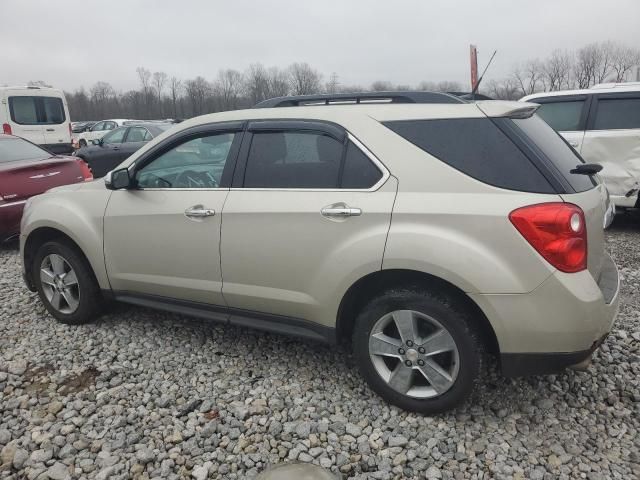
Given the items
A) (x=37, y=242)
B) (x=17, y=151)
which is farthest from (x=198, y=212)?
(x=17, y=151)

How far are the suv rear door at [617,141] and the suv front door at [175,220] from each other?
527cm

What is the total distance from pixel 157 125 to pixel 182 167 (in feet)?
32.6

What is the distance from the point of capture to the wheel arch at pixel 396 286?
2537mm

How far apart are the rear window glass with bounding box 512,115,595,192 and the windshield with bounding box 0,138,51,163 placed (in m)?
6.67

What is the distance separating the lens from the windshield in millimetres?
6793

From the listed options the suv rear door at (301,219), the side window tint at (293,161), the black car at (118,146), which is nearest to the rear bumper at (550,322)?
the suv rear door at (301,219)

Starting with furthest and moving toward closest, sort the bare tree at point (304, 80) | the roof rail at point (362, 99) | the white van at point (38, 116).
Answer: the bare tree at point (304, 80)
the white van at point (38, 116)
the roof rail at point (362, 99)

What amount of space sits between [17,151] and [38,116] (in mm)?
8134

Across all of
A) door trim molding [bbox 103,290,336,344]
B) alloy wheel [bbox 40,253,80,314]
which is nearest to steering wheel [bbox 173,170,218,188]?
door trim molding [bbox 103,290,336,344]

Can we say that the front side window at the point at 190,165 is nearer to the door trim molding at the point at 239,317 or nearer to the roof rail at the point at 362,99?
the roof rail at the point at 362,99

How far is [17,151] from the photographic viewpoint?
701cm

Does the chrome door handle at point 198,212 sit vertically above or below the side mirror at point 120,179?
below

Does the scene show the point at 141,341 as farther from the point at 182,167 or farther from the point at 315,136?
the point at 315,136

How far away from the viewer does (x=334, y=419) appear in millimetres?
2775
